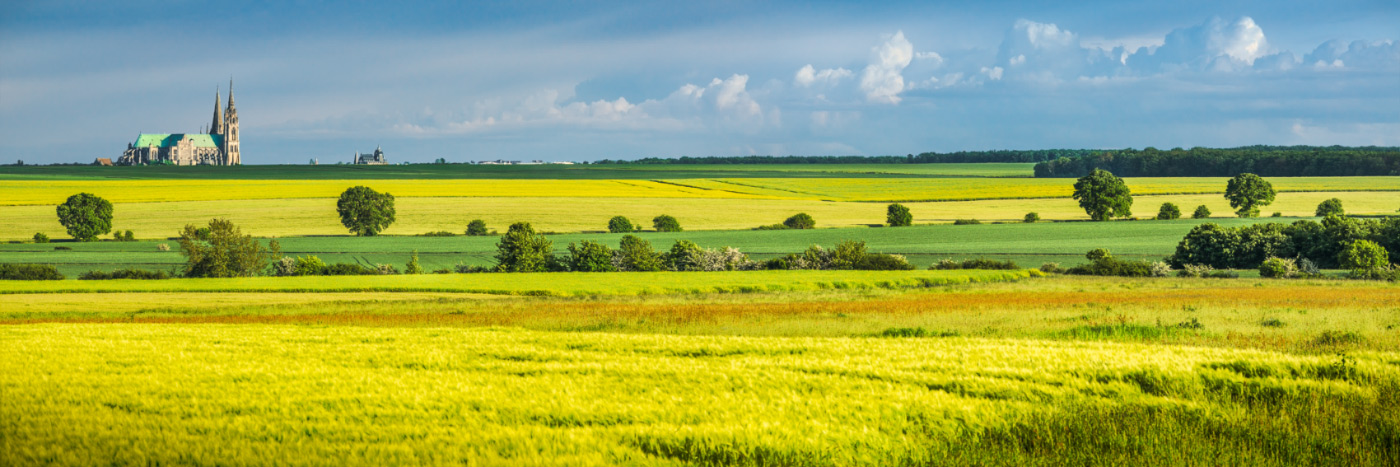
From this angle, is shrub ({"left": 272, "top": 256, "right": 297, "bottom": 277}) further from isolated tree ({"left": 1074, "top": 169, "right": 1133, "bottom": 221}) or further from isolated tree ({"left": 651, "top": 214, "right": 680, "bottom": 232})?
isolated tree ({"left": 1074, "top": 169, "right": 1133, "bottom": 221})

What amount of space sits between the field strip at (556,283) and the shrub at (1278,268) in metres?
15.7

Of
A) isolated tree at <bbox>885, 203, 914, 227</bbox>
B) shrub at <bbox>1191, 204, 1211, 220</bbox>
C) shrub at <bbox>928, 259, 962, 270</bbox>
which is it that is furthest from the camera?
shrub at <bbox>1191, 204, 1211, 220</bbox>

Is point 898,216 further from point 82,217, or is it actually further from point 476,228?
point 82,217

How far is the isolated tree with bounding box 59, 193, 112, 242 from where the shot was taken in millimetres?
92375

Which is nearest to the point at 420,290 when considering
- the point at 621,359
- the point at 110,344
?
the point at 110,344

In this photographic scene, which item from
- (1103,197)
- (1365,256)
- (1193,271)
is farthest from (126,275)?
(1103,197)

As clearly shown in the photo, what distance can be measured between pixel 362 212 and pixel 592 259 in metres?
42.5

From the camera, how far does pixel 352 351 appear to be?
580 inches

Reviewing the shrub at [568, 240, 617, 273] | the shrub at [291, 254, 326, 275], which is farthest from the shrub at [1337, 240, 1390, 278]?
the shrub at [291, 254, 326, 275]

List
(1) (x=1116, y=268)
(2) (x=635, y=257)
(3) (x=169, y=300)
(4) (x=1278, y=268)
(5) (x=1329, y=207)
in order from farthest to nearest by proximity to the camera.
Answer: (5) (x=1329, y=207), (2) (x=635, y=257), (1) (x=1116, y=268), (4) (x=1278, y=268), (3) (x=169, y=300)

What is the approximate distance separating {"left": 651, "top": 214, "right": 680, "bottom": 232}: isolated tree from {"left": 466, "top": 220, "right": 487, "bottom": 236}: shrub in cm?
1670

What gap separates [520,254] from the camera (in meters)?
67.3

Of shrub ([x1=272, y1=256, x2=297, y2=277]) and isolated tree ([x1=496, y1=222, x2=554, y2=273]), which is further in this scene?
isolated tree ([x1=496, y1=222, x2=554, y2=273])

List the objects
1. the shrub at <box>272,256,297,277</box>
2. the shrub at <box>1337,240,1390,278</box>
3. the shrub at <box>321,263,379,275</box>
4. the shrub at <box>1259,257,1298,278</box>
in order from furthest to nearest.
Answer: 1. the shrub at <box>272,256,297,277</box>
2. the shrub at <box>321,263,379,275</box>
3. the shrub at <box>1337,240,1390,278</box>
4. the shrub at <box>1259,257,1298,278</box>
